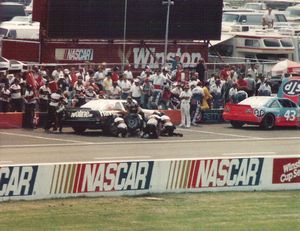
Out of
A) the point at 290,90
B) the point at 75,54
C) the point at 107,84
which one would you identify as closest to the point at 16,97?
the point at 107,84

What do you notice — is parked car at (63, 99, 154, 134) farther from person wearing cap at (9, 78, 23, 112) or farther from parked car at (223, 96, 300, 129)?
parked car at (223, 96, 300, 129)

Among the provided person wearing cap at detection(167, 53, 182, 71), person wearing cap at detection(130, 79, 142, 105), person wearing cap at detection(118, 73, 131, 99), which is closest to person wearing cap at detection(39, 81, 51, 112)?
person wearing cap at detection(118, 73, 131, 99)

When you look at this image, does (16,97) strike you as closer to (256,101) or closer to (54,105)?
(54,105)

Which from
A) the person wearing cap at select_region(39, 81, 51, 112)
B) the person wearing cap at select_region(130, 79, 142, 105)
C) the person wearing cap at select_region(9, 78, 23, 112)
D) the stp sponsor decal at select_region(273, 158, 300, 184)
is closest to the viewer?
the stp sponsor decal at select_region(273, 158, 300, 184)

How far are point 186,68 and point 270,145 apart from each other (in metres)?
8.13

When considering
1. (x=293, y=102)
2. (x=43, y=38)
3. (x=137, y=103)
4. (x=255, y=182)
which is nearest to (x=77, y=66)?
(x=43, y=38)

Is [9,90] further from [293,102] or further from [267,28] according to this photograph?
[267,28]

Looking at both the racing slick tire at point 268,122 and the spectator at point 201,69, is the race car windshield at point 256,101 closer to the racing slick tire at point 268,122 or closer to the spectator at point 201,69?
the racing slick tire at point 268,122

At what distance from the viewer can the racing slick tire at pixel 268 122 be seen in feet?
118

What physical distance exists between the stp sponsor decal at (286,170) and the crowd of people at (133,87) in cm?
901

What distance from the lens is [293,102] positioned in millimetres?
36969

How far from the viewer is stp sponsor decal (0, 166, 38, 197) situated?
21.2 meters

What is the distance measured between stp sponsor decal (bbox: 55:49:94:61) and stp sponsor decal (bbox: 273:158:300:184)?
1463cm

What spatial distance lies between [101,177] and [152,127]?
32.3 feet
